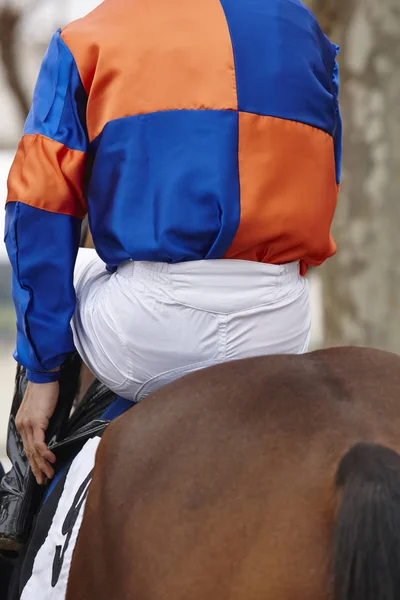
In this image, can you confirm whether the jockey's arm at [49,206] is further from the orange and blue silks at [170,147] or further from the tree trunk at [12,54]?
the tree trunk at [12,54]

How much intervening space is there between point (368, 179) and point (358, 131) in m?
0.25

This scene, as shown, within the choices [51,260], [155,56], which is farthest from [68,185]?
[155,56]

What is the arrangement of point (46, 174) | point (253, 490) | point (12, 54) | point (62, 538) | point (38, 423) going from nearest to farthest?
point (253, 490) < point (62, 538) < point (46, 174) < point (38, 423) < point (12, 54)

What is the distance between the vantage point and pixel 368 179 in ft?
11.7

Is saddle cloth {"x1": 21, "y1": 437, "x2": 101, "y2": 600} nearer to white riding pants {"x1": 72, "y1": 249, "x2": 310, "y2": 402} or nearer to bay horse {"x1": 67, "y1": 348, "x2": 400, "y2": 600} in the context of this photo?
A: bay horse {"x1": 67, "y1": 348, "x2": 400, "y2": 600}

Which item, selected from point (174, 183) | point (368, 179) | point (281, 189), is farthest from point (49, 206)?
point (368, 179)

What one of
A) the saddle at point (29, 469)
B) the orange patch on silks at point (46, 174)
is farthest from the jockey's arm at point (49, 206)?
the saddle at point (29, 469)

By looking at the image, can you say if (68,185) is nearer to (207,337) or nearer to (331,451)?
(207,337)

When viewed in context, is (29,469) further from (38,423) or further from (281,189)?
(281,189)

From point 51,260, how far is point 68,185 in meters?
0.11

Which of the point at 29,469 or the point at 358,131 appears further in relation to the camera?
the point at 358,131

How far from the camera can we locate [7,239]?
39.5 inches

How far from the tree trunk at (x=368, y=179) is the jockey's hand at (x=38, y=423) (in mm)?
2737

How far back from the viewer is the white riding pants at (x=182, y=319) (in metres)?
0.93
